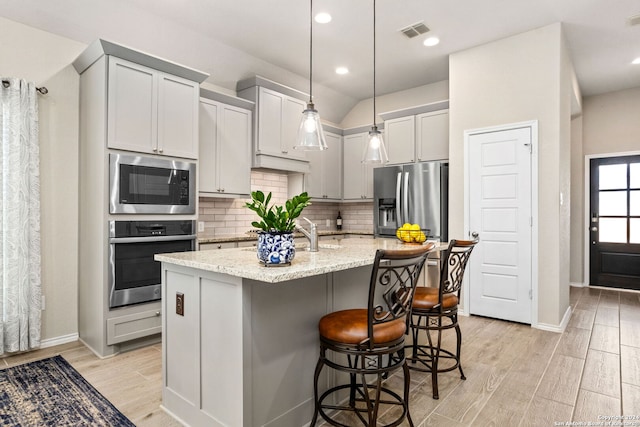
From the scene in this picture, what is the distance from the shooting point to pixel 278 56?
4.45 meters

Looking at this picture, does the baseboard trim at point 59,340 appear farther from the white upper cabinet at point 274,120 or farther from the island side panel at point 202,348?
the white upper cabinet at point 274,120

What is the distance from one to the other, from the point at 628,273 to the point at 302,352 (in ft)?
19.5

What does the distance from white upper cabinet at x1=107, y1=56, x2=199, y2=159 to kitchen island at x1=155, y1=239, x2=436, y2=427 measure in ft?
5.03

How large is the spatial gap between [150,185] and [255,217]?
5.96 feet

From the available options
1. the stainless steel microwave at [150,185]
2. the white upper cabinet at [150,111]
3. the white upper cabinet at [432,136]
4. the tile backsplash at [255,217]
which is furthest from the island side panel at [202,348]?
the white upper cabinet at [432,136]

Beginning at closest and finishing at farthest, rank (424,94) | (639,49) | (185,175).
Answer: (185,175) < (639,49) < (424,94)

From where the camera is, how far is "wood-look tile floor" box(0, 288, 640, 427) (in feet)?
6.93

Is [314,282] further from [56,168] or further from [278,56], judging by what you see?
[278,56]

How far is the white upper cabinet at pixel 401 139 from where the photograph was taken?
4.98 meters

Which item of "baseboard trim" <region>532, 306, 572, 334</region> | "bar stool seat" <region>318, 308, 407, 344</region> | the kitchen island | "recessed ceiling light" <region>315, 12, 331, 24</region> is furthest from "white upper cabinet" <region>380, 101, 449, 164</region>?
"bar stool seat" <region>318, 308, 407, 344</region>

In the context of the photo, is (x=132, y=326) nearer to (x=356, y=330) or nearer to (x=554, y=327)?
(x=356, y=330)

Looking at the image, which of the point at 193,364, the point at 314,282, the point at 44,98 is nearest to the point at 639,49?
the point at 314,282

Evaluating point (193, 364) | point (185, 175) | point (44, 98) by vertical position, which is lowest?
point (193, 364)

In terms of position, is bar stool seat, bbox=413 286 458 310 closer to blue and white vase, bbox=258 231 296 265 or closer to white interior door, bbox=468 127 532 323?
blue and white vase, bbox=258 231 296 265
